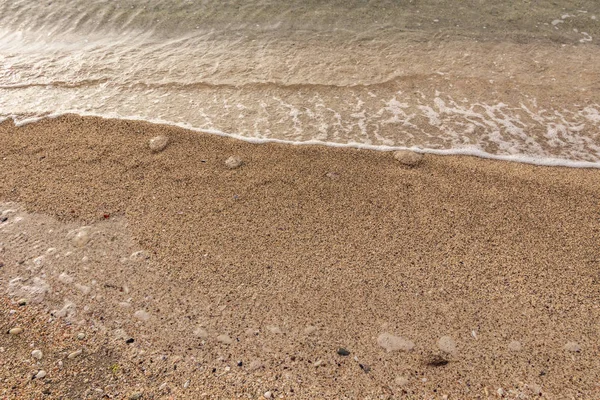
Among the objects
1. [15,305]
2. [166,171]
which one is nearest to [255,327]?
[15,305]

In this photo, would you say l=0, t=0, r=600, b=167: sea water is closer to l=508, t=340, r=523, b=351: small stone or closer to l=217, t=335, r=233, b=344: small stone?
l=508, t=340, r=523, b=351: small stone

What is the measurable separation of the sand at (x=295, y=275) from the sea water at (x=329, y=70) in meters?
0.72

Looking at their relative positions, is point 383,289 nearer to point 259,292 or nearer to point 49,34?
point 259,292

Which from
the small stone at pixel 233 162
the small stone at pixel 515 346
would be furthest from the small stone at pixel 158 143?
the small stone at pixel 515 346

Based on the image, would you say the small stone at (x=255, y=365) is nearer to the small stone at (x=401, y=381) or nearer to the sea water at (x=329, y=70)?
the small stone at (x=401, y=381)

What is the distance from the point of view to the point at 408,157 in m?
3.84

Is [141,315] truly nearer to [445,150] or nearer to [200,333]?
[200,333]

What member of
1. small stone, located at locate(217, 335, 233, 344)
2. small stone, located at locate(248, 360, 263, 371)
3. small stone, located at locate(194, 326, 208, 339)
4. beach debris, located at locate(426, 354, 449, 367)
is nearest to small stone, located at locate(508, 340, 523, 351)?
beach debris, located at locate(426, 354, 449, 367)

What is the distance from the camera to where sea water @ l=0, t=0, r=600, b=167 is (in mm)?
4395

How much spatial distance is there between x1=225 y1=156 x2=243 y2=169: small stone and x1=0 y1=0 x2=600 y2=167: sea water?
512 millimetres

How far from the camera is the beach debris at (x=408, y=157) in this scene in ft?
12.4

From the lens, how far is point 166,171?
3.63m

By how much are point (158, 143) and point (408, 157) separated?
7.95 ft

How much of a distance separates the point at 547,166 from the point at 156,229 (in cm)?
352
